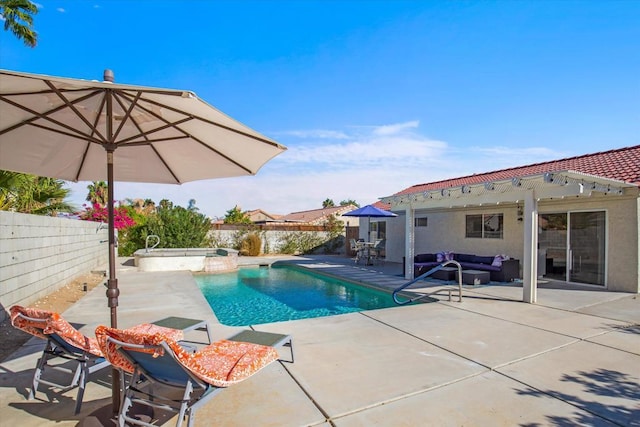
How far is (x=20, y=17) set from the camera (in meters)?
10.2

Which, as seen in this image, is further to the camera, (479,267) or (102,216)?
(102,216)

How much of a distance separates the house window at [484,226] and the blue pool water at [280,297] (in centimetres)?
573

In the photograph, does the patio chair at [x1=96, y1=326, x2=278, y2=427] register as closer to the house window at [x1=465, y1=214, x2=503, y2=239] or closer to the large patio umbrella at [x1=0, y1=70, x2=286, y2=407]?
the large patio umbrella at [x1=0, y1=70, x2=286, y2=407]

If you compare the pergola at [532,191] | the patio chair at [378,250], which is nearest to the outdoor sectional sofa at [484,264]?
the pergola at [532,191]

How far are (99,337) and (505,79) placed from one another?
1165 centimetres

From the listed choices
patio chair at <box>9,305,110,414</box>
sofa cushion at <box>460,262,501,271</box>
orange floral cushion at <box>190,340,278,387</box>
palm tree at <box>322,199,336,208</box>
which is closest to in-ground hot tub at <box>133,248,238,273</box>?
sofa cushion at <box>460,262,501,271</box>

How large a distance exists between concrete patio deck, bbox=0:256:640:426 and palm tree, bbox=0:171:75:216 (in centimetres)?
308

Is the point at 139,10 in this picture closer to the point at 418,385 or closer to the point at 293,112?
the point at 293,112

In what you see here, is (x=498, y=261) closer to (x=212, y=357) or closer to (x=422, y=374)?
(x=422, y=374)

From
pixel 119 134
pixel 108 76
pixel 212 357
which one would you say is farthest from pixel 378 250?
pixel 108 76

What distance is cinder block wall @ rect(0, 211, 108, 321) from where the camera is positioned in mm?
5645

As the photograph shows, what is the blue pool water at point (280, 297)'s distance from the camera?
318 inches

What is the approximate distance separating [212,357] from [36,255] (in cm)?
635

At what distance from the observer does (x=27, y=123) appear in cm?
326
